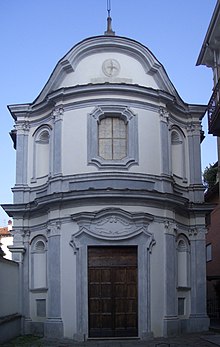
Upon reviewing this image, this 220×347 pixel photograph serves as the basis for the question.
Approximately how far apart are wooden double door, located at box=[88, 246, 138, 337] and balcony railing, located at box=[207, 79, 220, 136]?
6.34 metres

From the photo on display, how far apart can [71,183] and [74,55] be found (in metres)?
5.37

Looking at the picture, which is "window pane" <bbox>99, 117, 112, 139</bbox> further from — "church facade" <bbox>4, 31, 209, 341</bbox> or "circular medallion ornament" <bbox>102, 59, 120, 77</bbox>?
"circular medallion ornament" <bbox>102, 59, 120, 77</bbox>

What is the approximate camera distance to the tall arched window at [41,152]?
82.8 feet

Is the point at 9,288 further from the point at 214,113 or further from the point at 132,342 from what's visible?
the point at 214,113

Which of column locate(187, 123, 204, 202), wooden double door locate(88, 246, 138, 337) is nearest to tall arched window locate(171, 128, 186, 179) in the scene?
column locate(187, 123, 204, 202)

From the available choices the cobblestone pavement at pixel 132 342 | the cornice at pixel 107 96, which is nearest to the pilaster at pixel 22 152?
the cornice at pixel 107 96

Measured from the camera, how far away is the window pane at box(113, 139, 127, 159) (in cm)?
2400

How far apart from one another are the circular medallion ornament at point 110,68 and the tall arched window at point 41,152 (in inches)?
132

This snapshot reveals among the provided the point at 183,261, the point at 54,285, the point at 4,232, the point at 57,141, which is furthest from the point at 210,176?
the point at 4,232

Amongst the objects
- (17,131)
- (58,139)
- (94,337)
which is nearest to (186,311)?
(94,337)

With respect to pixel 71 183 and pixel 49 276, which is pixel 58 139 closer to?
pixel 71 183

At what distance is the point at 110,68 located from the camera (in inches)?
972

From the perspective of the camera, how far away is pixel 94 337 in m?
22.0

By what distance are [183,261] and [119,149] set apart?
531cm
